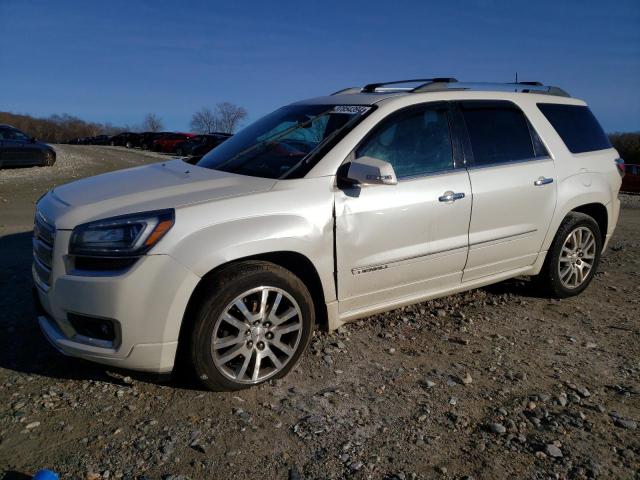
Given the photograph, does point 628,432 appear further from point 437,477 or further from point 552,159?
point 552,159

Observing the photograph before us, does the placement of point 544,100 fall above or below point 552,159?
above

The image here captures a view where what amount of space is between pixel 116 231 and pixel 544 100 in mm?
3920

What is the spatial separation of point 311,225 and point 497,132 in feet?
6.59

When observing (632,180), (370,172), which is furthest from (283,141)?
(632,180)

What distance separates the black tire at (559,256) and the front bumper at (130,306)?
3338mm

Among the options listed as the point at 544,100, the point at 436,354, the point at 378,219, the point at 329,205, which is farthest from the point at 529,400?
the point at 544,100

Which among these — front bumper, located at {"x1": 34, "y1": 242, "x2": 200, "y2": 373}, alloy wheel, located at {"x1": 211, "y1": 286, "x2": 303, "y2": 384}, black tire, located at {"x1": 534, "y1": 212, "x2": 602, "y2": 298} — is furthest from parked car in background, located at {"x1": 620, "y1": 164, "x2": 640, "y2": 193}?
front bumper, located at {"x1": 34, "y1": 242, "x2": 200, "y2": 373}

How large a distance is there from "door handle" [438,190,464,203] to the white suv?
3cm

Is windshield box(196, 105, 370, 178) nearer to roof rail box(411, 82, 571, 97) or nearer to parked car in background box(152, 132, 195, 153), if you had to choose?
roof rail box(411, 82, 571, 97)

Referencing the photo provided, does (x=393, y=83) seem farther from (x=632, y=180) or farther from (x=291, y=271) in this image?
(x=632, y=180)

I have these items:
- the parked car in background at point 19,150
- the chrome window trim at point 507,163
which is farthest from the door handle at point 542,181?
the parked car in background at point 19,150

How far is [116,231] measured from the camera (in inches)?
110

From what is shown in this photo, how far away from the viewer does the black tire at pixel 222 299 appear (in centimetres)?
290

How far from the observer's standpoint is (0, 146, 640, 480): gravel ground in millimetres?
2484
